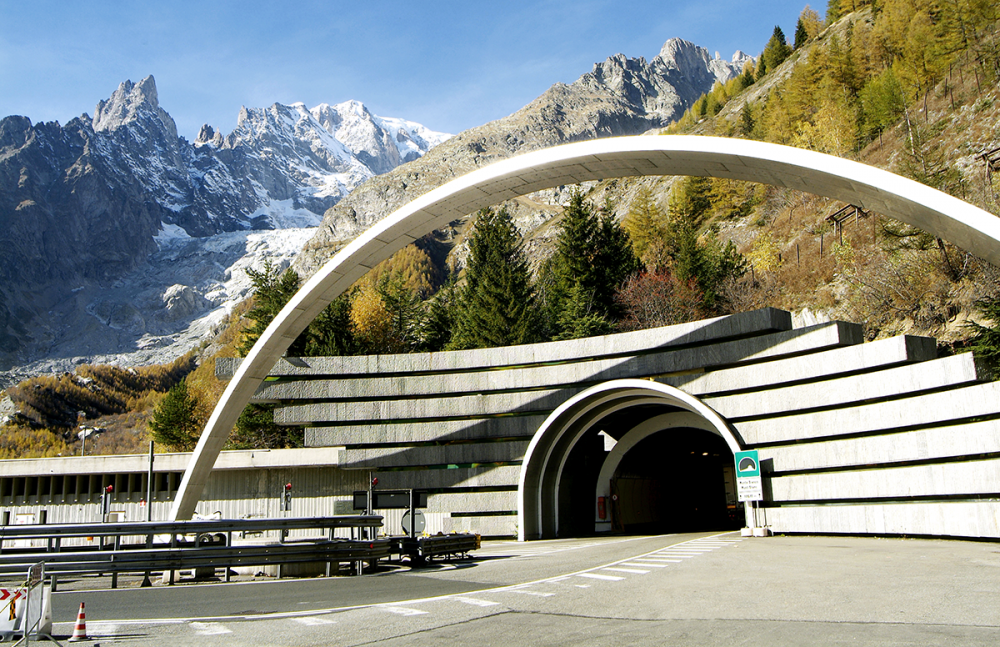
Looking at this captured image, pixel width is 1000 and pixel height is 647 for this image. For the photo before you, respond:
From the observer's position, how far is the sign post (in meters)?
26.8

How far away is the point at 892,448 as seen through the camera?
24.2 metres

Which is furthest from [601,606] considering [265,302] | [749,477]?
[265,302]

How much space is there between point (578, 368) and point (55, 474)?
102 feet

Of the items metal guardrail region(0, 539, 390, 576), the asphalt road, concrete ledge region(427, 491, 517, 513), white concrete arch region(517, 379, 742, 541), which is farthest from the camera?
concrete ledge region(427, 491, 517, 513)

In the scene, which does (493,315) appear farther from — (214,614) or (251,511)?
(214,614)

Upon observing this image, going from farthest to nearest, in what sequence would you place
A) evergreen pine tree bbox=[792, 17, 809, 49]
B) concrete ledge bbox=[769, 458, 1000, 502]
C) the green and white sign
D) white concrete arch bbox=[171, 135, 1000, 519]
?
evergreen pine tree bbox=[792, 17, 809, 49] → the green and white sign → concrete ledge bbox=[769, 458, 1000, 502] → white concrete arch bbox=[171, 135, 1000, 519]

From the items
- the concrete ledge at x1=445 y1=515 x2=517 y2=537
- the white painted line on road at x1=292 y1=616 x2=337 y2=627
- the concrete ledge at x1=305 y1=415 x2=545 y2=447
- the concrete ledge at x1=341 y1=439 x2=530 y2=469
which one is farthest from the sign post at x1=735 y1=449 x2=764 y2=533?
the white painted line on road at x1=292 y1=616 x2=337 y2=627

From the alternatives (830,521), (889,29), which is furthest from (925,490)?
(889,29)

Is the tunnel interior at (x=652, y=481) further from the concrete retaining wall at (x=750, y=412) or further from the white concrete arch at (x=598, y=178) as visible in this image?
the white concrete arch at (x=598, y=178)

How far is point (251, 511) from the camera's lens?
38062 mm

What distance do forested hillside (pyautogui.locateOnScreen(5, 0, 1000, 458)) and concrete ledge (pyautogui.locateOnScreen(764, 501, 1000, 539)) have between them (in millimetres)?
5295

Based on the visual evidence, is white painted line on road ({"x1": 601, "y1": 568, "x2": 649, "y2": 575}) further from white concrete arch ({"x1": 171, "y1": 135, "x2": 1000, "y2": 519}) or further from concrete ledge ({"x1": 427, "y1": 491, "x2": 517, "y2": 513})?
concrete ledge ({"x1": 427, "y1": 491, "x2": 517, "y2": 513})

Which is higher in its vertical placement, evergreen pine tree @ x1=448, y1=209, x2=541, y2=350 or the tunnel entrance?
evergreen pine tree @ x1=448, y1=209, x2=541, y2=350

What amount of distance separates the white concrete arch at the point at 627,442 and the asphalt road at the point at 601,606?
16580 mm
